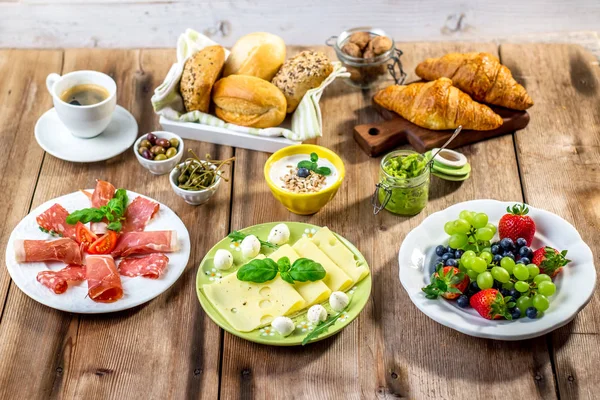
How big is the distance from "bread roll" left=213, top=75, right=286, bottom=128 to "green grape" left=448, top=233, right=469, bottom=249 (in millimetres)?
722

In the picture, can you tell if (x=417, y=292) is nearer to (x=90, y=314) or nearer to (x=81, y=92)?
(x=90, y=314)

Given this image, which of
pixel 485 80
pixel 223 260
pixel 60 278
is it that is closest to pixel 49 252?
pixel 60 278

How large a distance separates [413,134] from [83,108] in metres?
1.03

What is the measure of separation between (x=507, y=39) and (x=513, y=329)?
2.46 meters

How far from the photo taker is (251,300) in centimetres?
184

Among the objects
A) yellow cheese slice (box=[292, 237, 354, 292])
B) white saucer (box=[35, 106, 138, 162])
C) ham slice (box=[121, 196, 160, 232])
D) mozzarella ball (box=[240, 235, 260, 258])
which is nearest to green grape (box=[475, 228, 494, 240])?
yellow cheese slice (box=[292, 237, 354, 292])

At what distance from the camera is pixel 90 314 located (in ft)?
6.22

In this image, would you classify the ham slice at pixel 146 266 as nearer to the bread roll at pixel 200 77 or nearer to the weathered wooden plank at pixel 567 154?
the bread roll at pixel 200 77

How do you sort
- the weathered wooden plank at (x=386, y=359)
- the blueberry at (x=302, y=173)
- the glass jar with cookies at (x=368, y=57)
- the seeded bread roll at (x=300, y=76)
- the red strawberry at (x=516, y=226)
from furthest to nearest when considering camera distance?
1. the glass jar with cookies at (x=368, y=57)
2. the seeded bread roll at (x=300, y=76)
3. the blueberry at (x=302, y=173)
4. the red strawberry at (x=516, y=226)
5. the weathered wooden plank at (x=386, y=359)

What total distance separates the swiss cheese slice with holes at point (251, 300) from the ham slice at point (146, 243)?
20 cm

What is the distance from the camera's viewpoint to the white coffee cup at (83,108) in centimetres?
229

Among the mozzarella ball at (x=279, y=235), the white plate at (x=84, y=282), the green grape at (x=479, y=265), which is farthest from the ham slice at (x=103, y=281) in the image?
the green grape at (x=479, y=265)

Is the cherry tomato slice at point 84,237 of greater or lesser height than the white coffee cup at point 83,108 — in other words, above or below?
below

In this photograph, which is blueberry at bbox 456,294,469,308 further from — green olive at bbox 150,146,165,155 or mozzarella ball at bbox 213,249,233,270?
green olive at bbox 150,146,165,155
